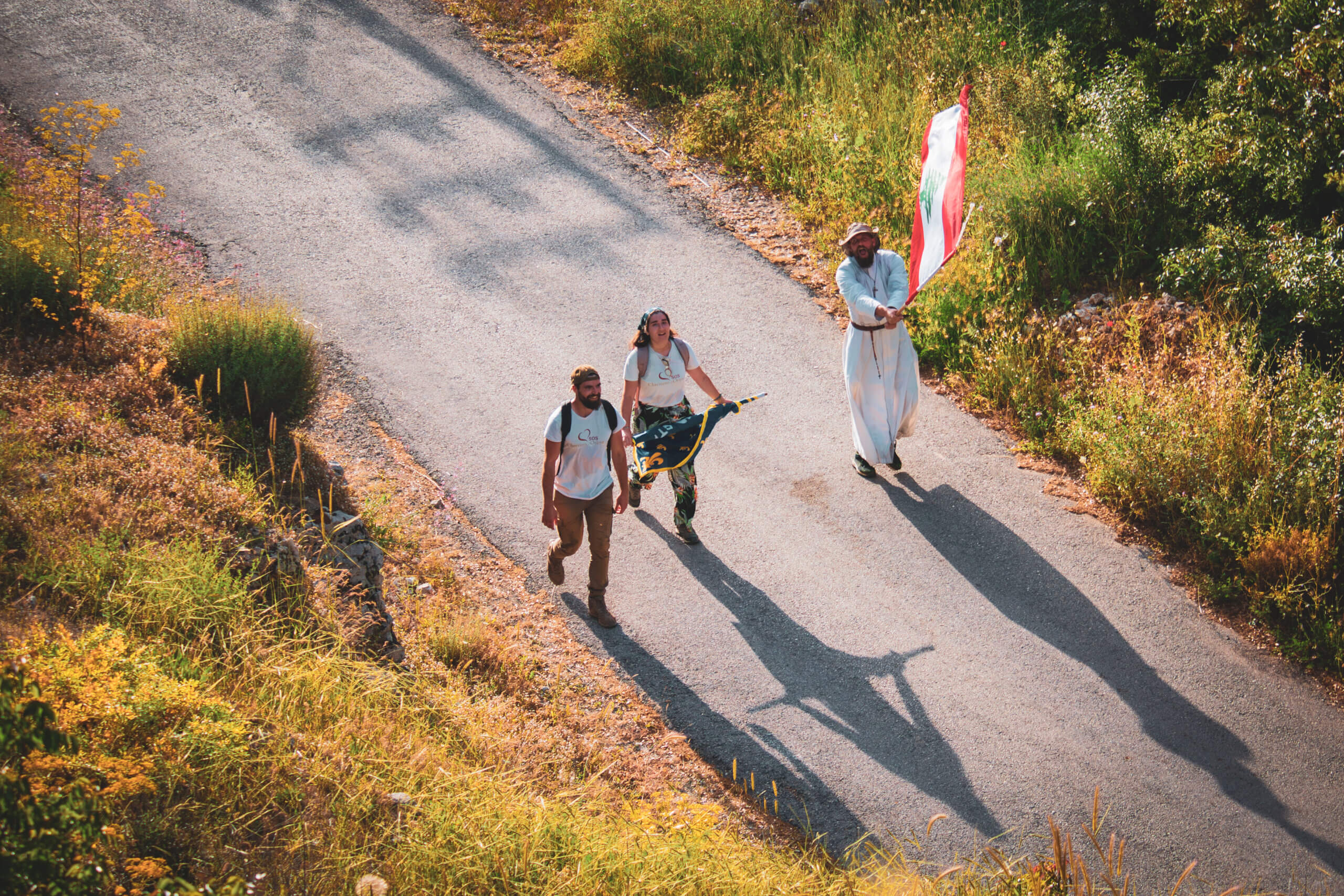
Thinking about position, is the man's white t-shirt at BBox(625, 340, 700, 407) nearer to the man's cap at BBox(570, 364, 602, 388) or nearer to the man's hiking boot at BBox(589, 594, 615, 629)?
the man's cap at BBox(570, 364, 602, 388)

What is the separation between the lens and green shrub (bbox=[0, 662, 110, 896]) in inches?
93.4

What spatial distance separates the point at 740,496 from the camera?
777cm

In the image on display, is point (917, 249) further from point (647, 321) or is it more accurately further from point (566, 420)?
point (566, 420)

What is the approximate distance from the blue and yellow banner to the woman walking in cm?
10

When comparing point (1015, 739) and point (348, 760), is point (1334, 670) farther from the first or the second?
point (348, 760)

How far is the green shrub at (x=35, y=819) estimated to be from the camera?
237 cm

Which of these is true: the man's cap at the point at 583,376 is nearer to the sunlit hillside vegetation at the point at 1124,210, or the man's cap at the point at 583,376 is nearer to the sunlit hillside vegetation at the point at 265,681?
the sunlit hillside vegetation at the point at 265,681

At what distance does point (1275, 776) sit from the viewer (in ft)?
18.6

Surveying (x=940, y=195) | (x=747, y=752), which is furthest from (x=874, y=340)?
(x=747, y=752)

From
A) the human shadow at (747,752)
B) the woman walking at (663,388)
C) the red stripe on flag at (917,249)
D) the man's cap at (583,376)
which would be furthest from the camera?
the red stripe on flag at (917,249)

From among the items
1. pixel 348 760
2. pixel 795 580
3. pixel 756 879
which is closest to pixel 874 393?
pixel 795 580

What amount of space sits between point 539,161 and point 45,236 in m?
6.13

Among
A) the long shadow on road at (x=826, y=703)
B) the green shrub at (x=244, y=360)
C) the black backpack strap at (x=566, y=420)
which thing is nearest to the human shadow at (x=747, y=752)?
the long shadow on road at (x=826, y=703)

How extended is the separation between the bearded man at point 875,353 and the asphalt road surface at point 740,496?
17.7 inches
